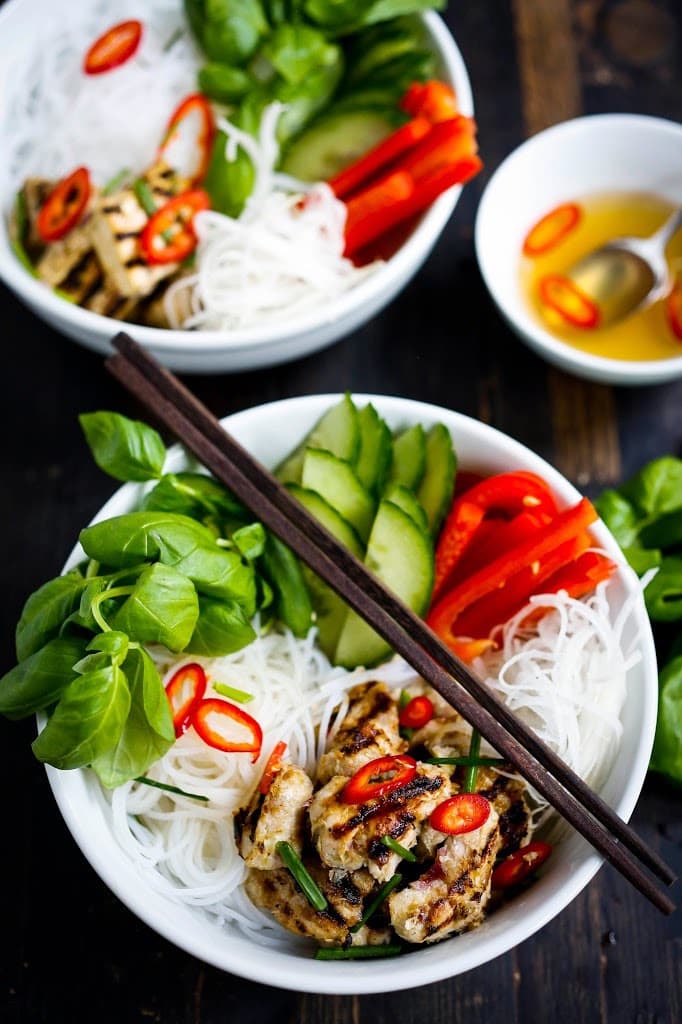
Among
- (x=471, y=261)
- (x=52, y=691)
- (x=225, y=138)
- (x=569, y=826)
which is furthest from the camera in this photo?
(x=471, y=261)

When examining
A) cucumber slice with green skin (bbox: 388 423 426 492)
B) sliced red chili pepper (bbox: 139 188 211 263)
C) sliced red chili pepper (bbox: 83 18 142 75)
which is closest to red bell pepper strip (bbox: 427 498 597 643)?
cucumber slice with green skin (bbox: 388 423 426 492)

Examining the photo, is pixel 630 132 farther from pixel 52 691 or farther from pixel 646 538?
pixel 52 691

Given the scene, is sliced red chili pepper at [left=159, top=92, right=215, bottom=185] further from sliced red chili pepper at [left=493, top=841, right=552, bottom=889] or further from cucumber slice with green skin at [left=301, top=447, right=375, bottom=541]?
sliced red chili pepper at [left=493, top=841, right=552, bottom=889]

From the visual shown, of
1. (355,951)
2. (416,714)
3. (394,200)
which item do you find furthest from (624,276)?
(355,951)

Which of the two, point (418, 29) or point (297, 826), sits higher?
point (418, 29)

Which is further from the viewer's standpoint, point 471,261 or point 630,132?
point 471,261

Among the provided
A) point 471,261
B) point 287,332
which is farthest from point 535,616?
point 471,261
